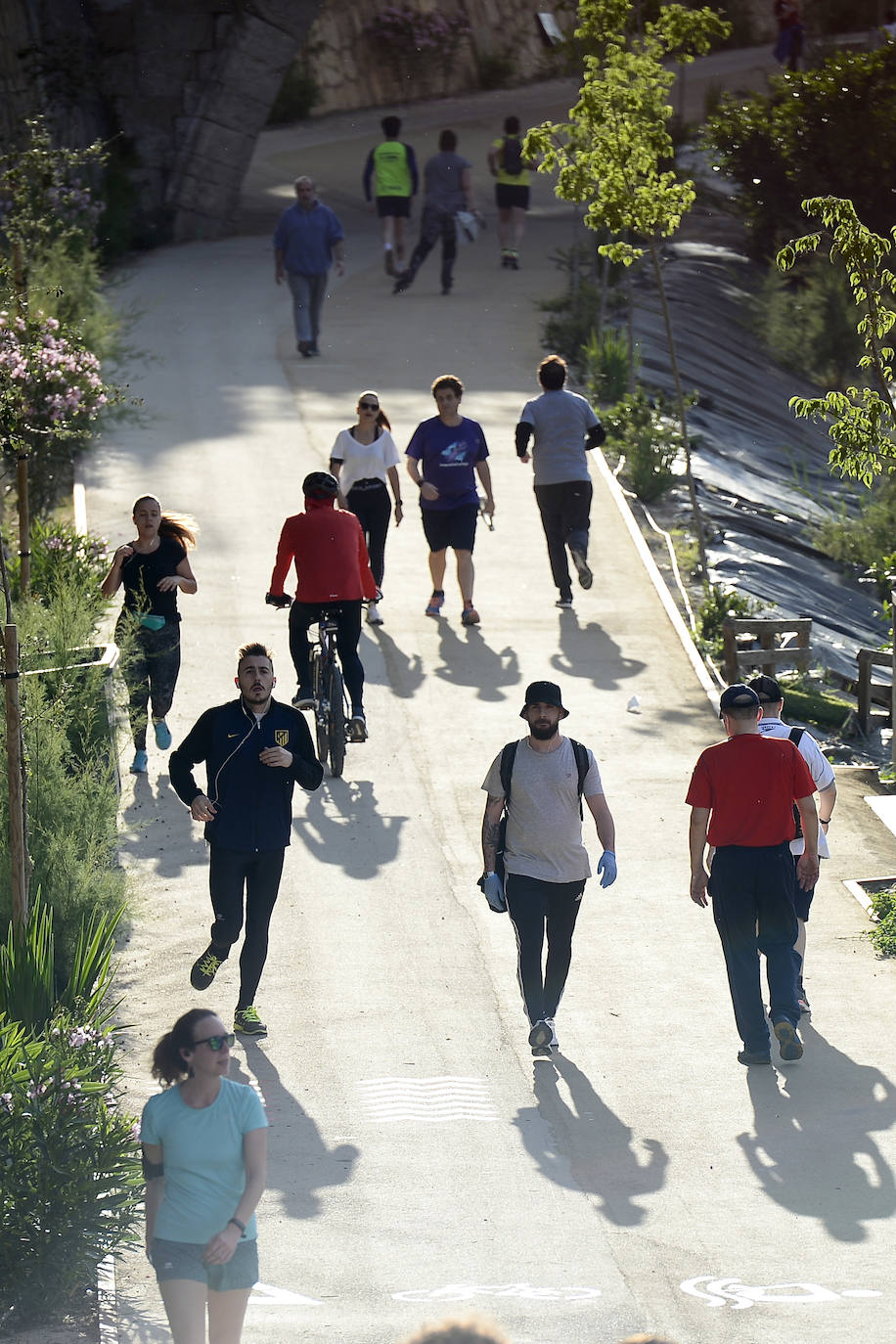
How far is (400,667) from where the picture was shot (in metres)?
13.4

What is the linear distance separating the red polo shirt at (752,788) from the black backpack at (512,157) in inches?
708

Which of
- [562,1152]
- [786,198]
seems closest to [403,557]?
[562,1152]

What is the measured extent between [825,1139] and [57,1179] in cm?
299

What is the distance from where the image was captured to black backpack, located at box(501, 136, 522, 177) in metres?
24.8

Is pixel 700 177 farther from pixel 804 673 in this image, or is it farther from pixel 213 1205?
pixel 213 1205

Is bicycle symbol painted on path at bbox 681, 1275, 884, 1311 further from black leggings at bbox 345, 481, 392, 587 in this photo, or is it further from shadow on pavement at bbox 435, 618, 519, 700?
black leggings at bbox 345, 481, 392, 587

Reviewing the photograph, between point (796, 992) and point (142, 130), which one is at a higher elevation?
point (142, 130)

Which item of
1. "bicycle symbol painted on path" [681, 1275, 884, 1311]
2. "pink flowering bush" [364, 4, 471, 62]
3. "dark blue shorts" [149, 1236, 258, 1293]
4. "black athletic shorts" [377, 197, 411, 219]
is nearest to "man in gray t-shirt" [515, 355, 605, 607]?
"bicycle symbol painted on path" [681, 1275, 884, 1311]

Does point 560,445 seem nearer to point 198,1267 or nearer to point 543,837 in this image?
point 543,837

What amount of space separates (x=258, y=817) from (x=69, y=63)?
63.0 ft

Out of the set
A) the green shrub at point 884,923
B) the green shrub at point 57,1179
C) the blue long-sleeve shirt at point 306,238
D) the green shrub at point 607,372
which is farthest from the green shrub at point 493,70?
the green shrub at point 57,1179

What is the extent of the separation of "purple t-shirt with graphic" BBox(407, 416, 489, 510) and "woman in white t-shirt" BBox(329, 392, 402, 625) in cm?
22

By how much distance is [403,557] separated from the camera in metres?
15.6

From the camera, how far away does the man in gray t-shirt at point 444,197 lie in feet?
74.6
